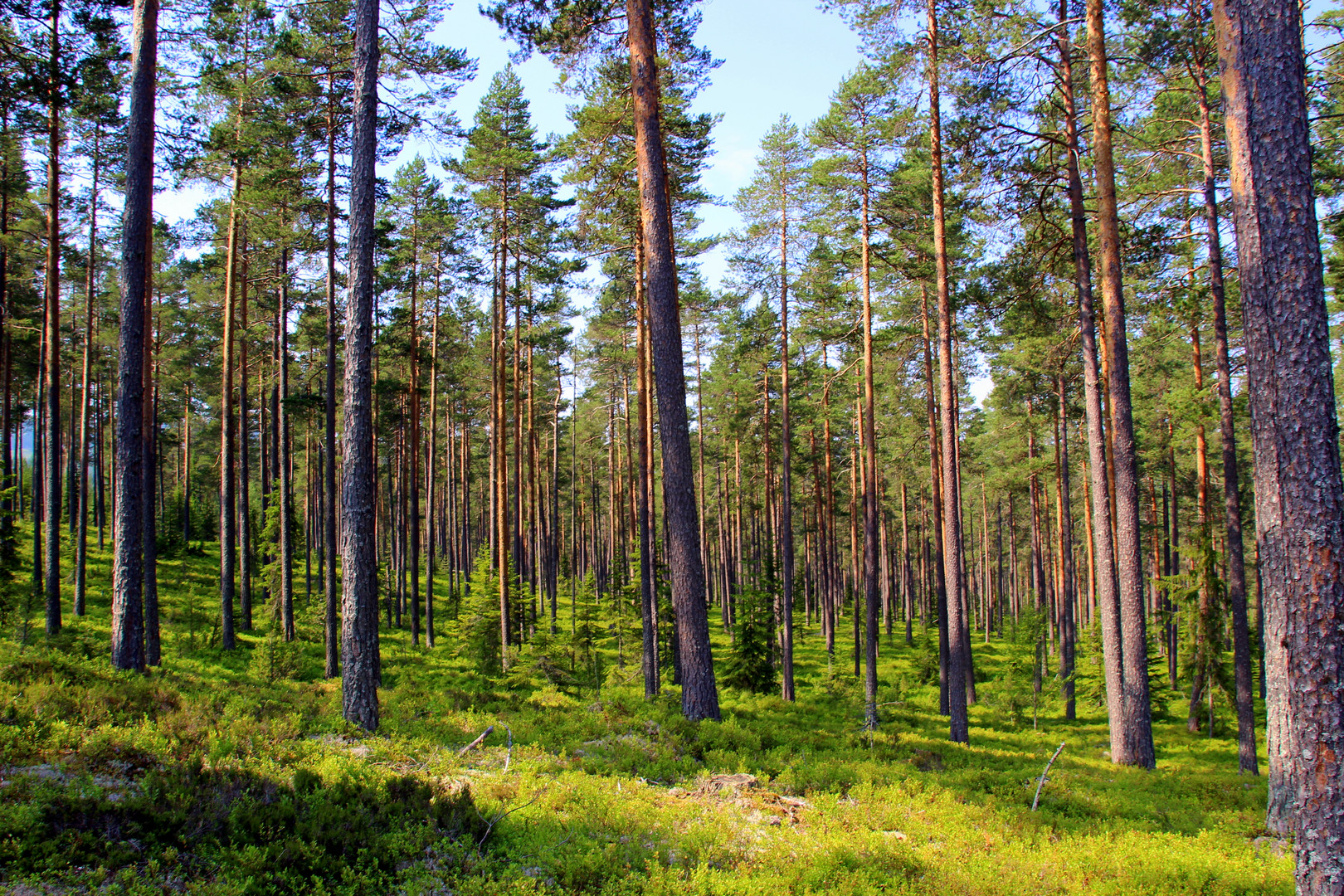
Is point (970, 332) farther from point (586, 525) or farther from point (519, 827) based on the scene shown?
point (586, 525)

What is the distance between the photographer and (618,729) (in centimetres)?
950

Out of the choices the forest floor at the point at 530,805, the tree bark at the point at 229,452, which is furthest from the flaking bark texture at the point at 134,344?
the tree bark at the point at 229,452

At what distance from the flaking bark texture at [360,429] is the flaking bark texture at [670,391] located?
3.98m

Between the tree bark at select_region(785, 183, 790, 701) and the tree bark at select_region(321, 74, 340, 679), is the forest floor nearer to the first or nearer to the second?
the tree bark at select_region(321, 74, 340, 679)

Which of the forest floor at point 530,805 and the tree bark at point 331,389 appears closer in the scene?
the forest floor at point 530,805

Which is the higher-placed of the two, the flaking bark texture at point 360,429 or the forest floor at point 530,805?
the flaking bark texture at point 360,429

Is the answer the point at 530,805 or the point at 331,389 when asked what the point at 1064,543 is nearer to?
the point at 530,805

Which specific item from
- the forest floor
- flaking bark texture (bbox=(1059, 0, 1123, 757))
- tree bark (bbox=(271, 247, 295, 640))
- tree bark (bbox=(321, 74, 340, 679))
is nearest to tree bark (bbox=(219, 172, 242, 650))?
tree bark (bbox=(271, 247, 295, 640))

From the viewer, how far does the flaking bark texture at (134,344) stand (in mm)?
9594

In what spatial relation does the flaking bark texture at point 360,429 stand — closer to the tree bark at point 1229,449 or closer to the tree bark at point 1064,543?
the tree bark at point 1229,449

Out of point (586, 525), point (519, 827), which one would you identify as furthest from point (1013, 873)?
point (586, 525)

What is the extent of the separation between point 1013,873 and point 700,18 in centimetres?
1230

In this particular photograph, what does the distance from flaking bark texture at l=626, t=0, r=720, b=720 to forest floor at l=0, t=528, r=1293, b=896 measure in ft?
3.12

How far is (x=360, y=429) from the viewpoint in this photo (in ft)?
29.6
